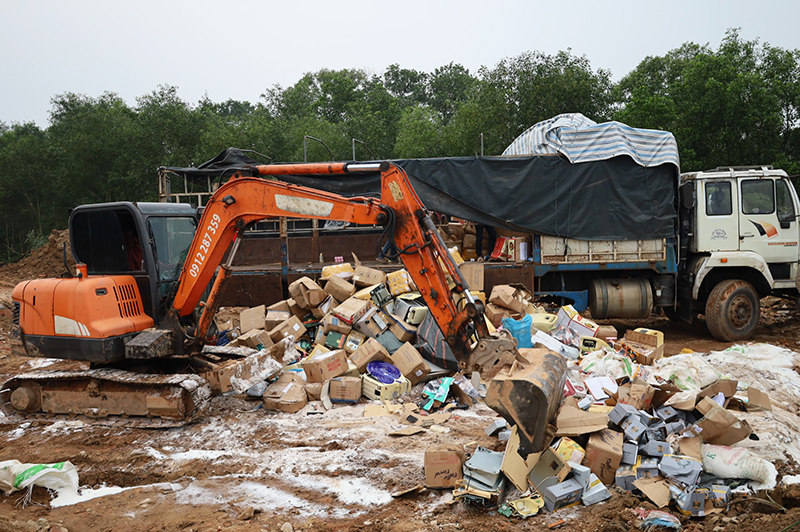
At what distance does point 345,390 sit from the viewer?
6.50 metres

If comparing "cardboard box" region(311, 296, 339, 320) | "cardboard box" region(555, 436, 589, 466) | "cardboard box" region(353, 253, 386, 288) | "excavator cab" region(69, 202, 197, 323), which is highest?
"excavator cab" region(69, 202, 197, 323)

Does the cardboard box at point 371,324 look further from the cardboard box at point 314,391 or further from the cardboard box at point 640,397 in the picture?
the cardboard box at point 640,397

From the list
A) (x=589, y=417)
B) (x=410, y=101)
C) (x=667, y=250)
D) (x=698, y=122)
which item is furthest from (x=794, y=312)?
(x=410, y=101)

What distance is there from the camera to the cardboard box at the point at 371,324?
25.1ft

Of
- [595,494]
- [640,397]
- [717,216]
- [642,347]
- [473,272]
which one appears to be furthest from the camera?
[717,216]

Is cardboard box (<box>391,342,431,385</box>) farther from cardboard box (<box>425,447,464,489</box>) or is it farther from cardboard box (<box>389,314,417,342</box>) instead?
cardboard box (<box>425,447,464,489</box>)

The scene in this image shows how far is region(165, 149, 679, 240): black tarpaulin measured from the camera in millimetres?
9734

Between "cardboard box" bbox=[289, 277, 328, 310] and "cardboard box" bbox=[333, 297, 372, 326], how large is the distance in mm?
572

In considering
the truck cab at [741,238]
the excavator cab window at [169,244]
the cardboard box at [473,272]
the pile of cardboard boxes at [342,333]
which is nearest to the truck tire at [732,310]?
the truck cab at [741,238]

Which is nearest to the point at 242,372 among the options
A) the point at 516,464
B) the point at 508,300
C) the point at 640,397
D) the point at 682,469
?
the point at 516,464

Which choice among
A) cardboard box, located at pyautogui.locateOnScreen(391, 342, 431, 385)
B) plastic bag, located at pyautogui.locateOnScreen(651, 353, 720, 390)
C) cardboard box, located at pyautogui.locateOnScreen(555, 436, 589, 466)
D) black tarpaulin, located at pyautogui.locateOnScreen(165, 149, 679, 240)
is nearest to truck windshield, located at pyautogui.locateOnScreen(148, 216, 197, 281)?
cardboard box, located at pyautogui.locateOnScreen(391, 342, 431, 385)

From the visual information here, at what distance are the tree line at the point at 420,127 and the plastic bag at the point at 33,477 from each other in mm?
8607

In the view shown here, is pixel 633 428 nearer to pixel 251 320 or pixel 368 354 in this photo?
pixel 368 354

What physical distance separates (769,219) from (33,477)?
35.9 feet
